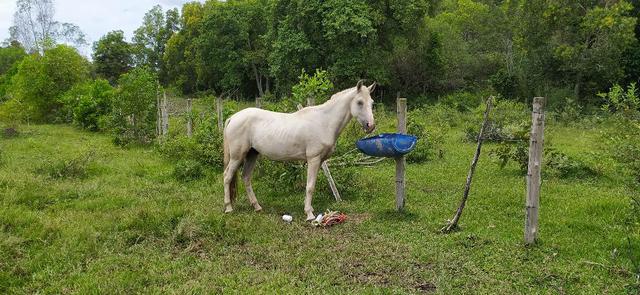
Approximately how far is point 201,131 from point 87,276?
738 centimetres

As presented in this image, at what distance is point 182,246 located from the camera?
20.6 ft

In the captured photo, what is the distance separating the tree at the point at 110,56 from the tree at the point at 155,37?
228 centimetres

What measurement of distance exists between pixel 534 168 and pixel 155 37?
65.8 meters

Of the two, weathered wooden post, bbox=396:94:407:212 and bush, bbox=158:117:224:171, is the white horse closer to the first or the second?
weathered wooden post, bbox=396:94:407:212

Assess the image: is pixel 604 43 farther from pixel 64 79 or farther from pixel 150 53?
pixel 150 53

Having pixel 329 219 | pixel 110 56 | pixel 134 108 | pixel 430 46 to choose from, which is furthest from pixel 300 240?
pixel 110 56

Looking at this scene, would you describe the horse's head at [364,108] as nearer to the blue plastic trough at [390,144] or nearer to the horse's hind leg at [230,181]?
the blue plastic trough at [390,144]

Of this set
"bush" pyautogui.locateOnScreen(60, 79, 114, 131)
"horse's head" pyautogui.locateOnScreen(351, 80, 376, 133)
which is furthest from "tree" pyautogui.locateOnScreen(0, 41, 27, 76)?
"horse's head" pyautogui.locateOnScreen(351, 80, 376, 133)

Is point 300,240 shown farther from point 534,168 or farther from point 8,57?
point 8,57

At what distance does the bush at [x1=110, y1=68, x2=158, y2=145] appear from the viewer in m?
16.3

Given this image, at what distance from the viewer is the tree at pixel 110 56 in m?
57.5

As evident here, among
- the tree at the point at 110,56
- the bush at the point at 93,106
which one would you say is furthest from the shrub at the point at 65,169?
the tree at the point at 110,56

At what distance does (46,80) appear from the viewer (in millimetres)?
22734

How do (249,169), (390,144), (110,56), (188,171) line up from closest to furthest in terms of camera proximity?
(390,144) → (249,169) → (188,171) → (110,56)
